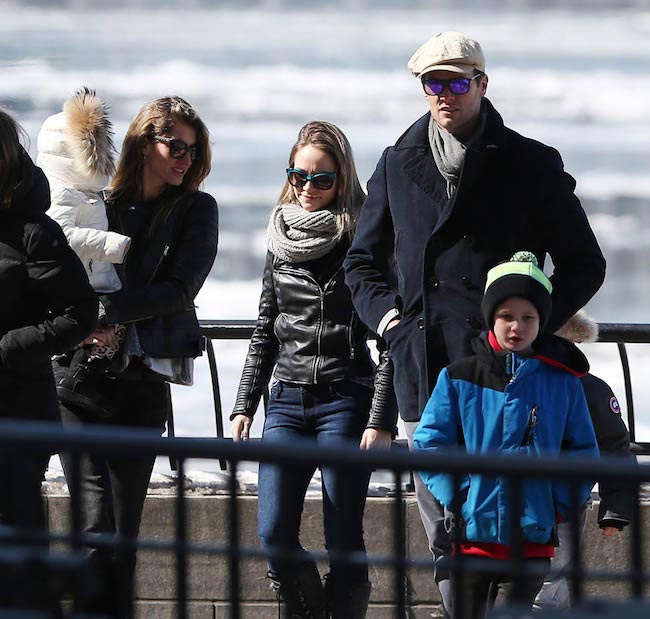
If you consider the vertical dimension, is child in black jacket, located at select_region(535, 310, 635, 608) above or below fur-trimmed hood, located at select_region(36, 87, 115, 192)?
below

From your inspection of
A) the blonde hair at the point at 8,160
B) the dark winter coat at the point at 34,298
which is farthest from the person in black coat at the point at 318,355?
the blonde hair at the point at 8,160

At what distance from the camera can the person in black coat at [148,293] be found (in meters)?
4.22

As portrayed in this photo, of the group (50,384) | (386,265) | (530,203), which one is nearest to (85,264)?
(50,384)

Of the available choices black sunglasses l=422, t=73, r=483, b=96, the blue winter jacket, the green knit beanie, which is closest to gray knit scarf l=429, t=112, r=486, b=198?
black sunglasses l=422, t=73, r=483, b=96

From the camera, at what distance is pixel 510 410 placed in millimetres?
3498

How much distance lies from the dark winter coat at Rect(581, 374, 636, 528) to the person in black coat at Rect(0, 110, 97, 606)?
1.36 m

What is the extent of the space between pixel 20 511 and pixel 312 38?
302 inches

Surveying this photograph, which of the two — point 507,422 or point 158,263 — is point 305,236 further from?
point 507,422

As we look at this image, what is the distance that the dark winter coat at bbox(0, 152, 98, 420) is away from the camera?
12.7ft

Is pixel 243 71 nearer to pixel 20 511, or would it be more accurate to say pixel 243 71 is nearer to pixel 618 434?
pixel 618 434

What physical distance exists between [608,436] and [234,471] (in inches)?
69.4

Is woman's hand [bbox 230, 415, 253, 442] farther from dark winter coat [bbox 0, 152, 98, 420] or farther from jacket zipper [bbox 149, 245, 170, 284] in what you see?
dark winter coat [bbox 0, 152, 98, 420]

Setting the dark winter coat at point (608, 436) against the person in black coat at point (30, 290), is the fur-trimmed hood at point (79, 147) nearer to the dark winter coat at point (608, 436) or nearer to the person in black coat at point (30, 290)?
the person in black coat at point (30, 290)

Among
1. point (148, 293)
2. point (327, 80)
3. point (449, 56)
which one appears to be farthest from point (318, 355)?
point (327, 80)
